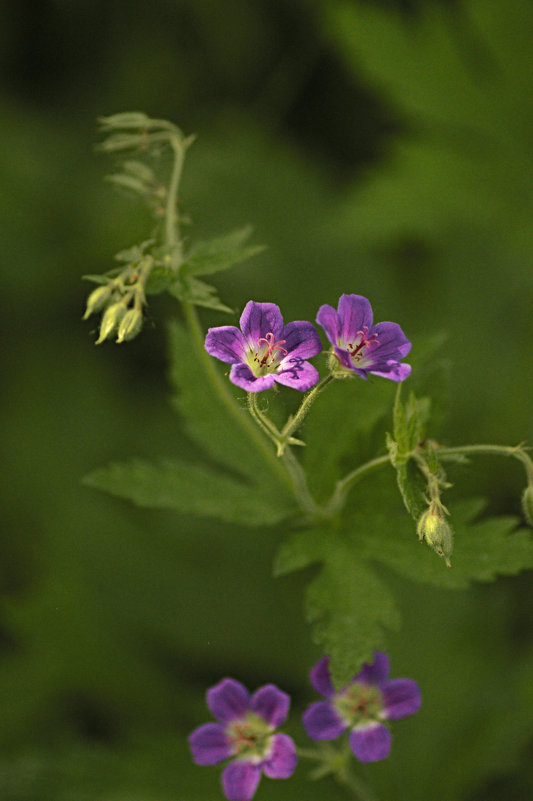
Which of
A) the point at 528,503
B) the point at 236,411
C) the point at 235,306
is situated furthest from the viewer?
the point at 235,306

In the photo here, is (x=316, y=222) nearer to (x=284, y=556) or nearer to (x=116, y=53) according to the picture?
(x=116, y=53)

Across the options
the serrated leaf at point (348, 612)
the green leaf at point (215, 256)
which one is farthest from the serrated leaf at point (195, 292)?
the serrated leaf at point (348, 612)

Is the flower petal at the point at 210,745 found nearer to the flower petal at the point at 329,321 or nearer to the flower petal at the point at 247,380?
the flower petal at the point at 247,380

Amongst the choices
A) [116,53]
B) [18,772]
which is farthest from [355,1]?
[18,772]

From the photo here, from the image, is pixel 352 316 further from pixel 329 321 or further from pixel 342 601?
pixel 342 601

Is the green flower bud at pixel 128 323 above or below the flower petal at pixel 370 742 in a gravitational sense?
above

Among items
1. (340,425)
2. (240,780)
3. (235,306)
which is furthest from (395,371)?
(235,306)

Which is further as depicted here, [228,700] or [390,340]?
[228,700]
